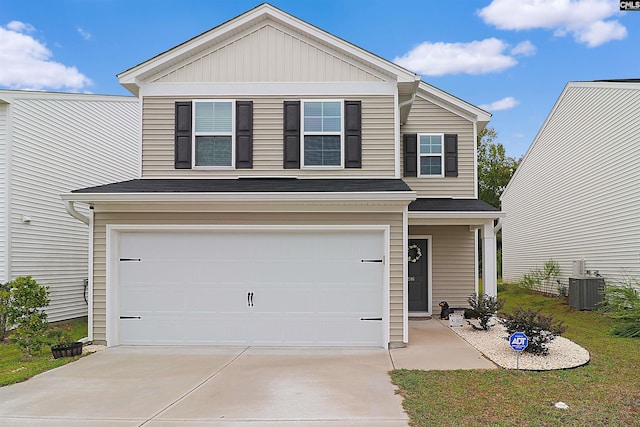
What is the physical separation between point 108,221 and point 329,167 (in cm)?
426

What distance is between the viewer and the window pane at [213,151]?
11.6 m

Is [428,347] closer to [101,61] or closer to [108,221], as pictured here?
[108,221]

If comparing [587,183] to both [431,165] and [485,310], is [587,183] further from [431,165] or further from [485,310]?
[485,310]

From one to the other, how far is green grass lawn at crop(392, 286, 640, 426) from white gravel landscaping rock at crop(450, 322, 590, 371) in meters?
0.23

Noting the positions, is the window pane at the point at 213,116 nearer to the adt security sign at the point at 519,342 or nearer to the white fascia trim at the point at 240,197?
the white fascia trim at the point at 240,197

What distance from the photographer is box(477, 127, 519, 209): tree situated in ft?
125

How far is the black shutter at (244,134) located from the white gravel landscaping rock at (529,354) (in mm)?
5494

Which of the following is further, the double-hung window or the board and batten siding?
the board and batten siding

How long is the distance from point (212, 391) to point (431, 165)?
9.63m

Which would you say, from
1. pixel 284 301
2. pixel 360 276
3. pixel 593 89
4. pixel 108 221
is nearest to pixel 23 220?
pixel 108 221

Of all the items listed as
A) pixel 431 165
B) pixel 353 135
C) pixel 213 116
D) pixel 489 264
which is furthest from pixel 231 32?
pixel 489 264

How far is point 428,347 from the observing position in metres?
10.3

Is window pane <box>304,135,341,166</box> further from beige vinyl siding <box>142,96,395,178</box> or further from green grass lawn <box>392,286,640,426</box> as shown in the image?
green grass lawn <box>392,286,640,426</box>

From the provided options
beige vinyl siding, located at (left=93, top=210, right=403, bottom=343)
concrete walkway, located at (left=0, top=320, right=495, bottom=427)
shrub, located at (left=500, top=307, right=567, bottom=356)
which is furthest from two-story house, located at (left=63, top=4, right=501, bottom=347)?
shrub, located at (left=500, top=307, right=567, bottom=356)
